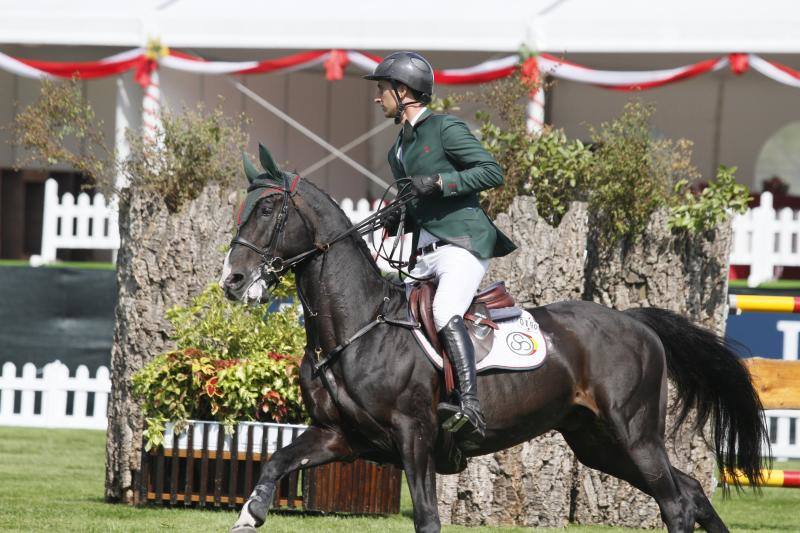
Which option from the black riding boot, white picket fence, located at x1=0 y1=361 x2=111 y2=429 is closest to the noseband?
the black riding boot

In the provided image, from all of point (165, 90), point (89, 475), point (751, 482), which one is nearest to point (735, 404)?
point (751, 482)

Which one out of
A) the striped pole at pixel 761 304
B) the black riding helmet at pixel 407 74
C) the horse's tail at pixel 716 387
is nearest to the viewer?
the black riding helmet at pixel 407 74

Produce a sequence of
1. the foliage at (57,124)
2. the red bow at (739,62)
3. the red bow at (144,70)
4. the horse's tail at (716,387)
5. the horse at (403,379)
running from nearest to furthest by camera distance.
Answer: the horse at (403,379) < the horse's tail at (716,387) < the foliage at (57,124) < the red bow at (739,62) < the red bow at (144,70)

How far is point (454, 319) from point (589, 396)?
1.04 metres

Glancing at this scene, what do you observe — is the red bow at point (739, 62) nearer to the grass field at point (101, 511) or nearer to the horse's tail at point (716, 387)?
the grass field at point (101, 511)

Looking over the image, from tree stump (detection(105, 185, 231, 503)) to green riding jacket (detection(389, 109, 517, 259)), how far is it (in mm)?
2422

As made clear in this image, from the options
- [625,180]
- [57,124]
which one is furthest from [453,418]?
[57,124]

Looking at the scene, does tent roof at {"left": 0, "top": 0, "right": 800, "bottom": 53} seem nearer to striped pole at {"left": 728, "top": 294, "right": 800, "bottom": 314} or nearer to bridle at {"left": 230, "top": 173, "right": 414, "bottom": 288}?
striped pole at {"left": 728, "top": 294, "right": 800, "bottom": 314}

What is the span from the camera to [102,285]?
12086mm

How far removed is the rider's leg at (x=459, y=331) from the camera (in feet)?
18.2

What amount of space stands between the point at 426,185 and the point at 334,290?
2.15ft

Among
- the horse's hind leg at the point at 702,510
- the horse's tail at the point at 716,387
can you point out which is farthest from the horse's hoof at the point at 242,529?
the horse's tail at the point at 716,387

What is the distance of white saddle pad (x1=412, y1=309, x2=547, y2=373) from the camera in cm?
584

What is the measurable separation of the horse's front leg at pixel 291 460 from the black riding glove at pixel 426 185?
1185 millimetres
